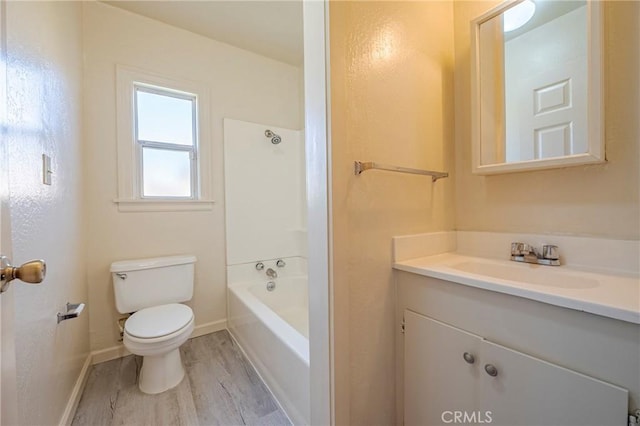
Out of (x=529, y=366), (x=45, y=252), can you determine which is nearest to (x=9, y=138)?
(x=45, y=252)

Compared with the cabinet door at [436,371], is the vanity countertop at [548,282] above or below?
above

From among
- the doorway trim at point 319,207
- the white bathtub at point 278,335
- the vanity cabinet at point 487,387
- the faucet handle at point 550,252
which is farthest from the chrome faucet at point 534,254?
the white bathtub at point 278,335

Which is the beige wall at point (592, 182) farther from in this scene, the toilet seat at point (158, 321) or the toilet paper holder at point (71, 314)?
the toilet paper holder at point (71, 314)

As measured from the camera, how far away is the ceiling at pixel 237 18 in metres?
1.84

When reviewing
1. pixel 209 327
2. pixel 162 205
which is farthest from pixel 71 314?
pixel 209 327

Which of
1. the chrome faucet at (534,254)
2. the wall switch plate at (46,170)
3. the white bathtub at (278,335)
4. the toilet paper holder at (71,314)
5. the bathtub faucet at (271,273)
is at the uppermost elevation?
the wall switch plate at (46,170)

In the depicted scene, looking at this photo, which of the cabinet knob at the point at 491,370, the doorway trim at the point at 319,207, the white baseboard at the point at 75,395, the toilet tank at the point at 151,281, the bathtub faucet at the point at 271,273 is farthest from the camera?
the bathtub faucet at the point at 271,273

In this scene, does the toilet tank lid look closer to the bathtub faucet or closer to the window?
the window

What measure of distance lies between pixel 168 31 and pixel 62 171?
1.44m

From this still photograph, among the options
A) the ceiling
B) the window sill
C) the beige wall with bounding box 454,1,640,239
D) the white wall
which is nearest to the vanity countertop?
the beige wall with bounding box 454,1,640,239

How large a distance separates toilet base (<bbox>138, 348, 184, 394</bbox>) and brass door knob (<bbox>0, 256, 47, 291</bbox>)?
1.29m

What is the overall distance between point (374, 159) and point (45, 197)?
137 cm

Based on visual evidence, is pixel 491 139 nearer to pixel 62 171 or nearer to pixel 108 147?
pixel 62 171

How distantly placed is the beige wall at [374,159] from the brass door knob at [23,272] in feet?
2.43
